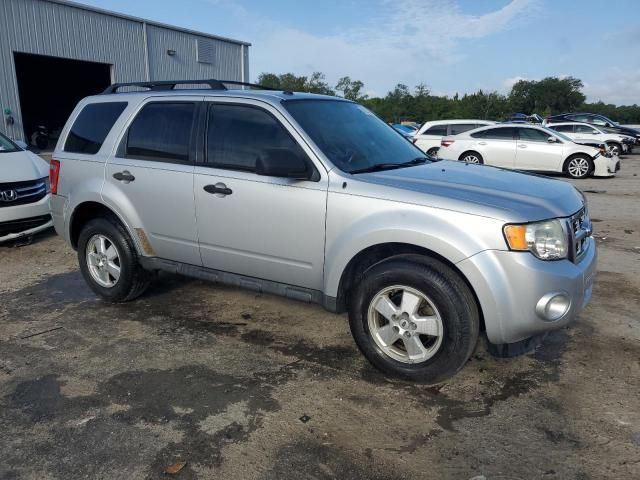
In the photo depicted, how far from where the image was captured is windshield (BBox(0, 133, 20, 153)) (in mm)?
7766

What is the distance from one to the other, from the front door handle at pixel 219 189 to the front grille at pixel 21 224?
4.20 m

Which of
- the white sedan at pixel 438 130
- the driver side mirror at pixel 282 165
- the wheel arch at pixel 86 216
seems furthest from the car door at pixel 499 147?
the driver side mirror at pixel 282 165

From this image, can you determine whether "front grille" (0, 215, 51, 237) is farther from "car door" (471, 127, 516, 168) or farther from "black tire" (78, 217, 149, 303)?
"car door" (471, 127, 516, 168)

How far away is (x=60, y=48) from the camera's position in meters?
21.5

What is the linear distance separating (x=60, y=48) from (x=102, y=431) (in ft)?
73.4

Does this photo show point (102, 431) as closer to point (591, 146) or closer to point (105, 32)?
point (591, 146)

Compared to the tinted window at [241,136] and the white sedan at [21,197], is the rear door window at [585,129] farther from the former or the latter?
A: the tinted window at [241,136]

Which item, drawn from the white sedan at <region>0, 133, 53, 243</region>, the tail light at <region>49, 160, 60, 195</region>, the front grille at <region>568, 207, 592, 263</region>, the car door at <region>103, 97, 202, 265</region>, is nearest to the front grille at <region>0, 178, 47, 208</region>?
the white sedan at <region>0, 133, 53, 243</region>

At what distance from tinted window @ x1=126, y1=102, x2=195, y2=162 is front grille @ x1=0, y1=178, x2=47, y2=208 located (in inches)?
126

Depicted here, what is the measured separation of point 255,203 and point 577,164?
1355cm

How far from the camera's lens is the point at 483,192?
338 centimetres

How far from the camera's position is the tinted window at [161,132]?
14.4 feet

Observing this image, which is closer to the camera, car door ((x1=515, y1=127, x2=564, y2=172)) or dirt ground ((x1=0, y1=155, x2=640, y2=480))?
dirt ground ((x1=0, y1=155, x2=640, y2=480))

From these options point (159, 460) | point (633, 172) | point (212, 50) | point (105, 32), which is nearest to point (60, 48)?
point (105, 32)
